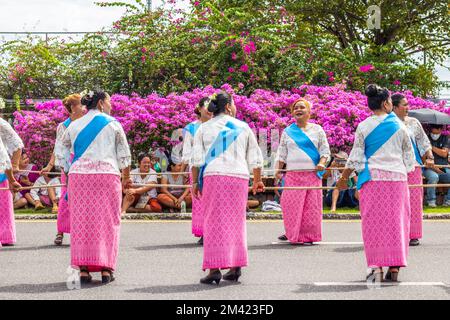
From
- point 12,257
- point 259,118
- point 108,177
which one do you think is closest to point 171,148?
point 259,118

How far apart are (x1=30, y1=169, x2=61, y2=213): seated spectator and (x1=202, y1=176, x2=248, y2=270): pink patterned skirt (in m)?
7.83

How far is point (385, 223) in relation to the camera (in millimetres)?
8914

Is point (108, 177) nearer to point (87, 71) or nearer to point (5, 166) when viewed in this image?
point (5, 166)

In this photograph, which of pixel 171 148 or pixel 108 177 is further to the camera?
pixel 171 148

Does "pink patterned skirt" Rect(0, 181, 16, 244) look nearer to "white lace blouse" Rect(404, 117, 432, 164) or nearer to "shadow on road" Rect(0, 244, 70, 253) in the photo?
"shadow on road" Rect(0, 244, 70, 253)

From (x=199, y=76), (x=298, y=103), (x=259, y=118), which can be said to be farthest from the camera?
(x=199, y=76)

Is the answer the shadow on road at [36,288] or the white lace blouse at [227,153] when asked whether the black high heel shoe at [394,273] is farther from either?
the shadow on road at [36,288]

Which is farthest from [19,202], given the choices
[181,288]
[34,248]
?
[181,288]

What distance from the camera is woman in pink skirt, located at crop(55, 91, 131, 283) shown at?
881cm

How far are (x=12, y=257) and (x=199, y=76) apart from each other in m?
10.7

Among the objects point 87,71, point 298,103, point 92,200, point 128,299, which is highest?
point 87,71

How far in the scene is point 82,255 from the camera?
8.80m

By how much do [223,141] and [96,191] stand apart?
4.22ft

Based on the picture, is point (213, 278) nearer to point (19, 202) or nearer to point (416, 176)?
point (416, 176)
